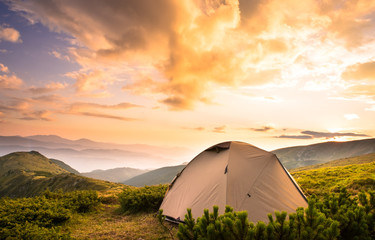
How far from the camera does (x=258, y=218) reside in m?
8.48

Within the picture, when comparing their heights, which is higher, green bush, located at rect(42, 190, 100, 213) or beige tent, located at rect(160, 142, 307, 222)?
beige tent, located at rect(160, 142, 307, 222)

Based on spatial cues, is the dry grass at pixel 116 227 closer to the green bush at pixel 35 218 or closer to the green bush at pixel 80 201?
the green bush at pixel 80 201

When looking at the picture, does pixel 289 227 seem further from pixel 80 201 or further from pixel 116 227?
pixel 80 201

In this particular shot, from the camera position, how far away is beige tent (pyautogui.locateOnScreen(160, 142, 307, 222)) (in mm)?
9086

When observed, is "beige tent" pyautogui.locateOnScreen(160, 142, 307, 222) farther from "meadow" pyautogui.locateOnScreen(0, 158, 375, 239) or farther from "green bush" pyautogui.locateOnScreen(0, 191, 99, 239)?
"green bush" pyautogui.locateOnScreen(0, 191, 99, 239)

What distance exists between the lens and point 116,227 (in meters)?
10.6

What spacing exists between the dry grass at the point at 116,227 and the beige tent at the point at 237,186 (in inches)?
45.7

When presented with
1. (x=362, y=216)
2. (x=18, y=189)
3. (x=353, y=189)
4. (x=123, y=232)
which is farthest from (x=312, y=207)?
(x=18, y=189)

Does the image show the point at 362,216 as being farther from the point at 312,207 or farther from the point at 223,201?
the point at 223,201

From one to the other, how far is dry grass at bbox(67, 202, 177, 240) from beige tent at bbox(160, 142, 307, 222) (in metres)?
1.16

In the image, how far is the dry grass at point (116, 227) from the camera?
916 cm

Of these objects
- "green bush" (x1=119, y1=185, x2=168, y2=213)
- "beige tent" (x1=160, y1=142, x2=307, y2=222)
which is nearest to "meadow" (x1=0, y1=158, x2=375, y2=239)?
"green bush" (x1=119, y1=185, x2=168, y2=213)

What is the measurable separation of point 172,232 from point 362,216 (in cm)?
747

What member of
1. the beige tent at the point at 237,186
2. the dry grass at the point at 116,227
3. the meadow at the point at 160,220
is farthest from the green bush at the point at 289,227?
the dry grass at the point at 116,227
